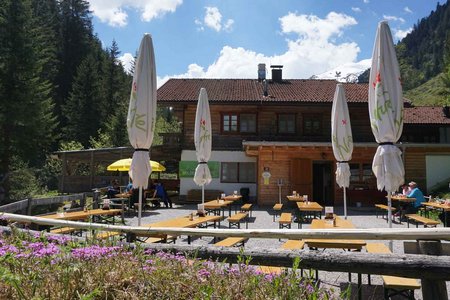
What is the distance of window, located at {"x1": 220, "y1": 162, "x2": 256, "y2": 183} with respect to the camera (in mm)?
20797

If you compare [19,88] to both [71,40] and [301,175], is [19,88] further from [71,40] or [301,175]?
[71,40]

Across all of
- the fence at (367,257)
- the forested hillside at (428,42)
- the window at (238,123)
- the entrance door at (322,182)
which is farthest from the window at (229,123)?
the forested hillside at (428,42)

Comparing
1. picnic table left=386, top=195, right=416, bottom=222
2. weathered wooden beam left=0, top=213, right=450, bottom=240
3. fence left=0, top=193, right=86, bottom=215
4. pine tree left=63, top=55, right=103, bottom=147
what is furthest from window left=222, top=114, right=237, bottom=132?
pine tree left=63, top=55, right=103, bottom=147

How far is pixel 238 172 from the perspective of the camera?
68.6 ft

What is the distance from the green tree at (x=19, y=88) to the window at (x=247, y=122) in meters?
15.0

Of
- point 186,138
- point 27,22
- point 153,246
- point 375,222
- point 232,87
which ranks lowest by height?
point 375,222

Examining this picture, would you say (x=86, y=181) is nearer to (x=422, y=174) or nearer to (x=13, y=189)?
(x=13, y=189)

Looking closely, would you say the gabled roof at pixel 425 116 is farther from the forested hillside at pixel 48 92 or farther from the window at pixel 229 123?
the forested hillside at pixel 48 92

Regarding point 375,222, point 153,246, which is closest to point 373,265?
point 153,246

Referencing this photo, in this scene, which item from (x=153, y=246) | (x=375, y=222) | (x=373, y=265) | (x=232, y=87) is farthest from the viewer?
(x=232, y=87)

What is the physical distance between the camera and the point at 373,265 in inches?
130

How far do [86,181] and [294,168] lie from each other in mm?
12435

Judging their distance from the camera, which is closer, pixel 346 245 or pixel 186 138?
pixel 346 245

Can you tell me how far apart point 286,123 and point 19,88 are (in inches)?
734
